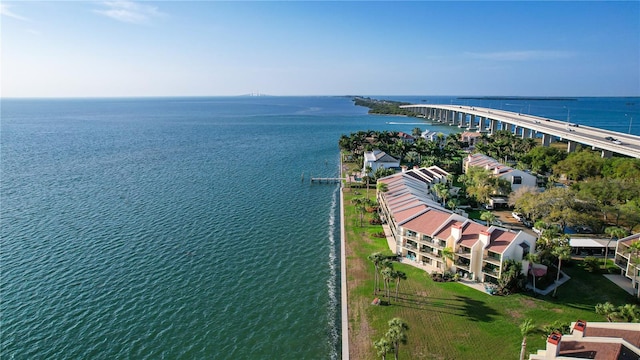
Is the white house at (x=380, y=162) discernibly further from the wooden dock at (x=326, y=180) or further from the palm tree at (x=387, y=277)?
the palm tree at (x=387, y=277)

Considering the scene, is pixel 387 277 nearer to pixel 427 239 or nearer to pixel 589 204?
pixel 427 239

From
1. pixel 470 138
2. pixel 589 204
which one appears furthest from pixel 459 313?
pixel 470 138

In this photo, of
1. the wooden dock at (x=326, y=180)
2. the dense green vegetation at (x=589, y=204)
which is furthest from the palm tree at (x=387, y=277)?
the wooden dock at (x=326, y=180)

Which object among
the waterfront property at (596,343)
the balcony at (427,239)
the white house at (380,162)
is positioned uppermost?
the white house at (380,162)

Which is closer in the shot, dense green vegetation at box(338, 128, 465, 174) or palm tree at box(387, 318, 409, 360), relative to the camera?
palm tree at box(387, 318, 409, 360)

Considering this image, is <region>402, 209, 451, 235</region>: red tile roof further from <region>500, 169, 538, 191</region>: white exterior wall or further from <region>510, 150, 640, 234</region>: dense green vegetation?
<region>500, 169, 538, 191</region>: white exterior wall

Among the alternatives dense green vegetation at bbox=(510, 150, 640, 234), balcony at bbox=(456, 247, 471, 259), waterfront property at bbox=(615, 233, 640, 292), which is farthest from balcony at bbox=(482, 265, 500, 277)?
dense green vegetation at bbox=(510, 150, 640, 234)

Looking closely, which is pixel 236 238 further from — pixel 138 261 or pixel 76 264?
pixel 76 264
